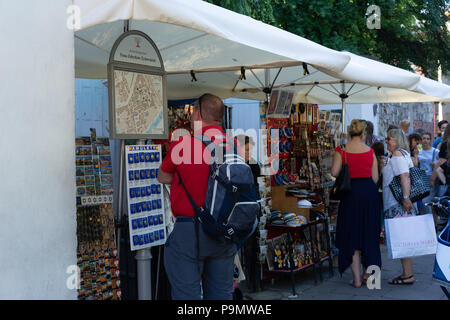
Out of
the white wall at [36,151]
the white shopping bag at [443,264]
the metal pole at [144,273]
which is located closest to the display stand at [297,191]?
the white shopping bag at [443,264]

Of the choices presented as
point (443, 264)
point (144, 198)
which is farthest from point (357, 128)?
point (144, 198)

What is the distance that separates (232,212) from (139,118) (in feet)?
3.73

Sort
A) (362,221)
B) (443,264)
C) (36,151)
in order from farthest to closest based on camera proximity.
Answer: (362,221), (443,264), (36,151)

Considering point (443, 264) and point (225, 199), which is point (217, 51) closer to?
point (225, 199)

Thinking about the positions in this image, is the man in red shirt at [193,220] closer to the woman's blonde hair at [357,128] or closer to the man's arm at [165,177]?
the man's arm at [165,177]

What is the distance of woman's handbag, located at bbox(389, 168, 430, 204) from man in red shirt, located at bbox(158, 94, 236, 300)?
3.01 meters

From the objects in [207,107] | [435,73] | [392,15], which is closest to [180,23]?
[207,107]

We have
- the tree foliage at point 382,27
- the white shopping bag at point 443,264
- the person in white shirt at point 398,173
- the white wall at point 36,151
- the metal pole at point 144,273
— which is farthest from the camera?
the tree foliage at point 382,27

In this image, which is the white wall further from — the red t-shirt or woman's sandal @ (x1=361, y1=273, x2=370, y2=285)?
woman's sandal @ (x1=361, y1=273, x2=370, y2=285)

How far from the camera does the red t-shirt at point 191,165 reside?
3090mm

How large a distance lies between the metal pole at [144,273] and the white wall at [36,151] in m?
0.89

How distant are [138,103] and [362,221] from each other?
3.04 metres

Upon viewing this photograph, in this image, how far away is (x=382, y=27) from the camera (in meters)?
12.0

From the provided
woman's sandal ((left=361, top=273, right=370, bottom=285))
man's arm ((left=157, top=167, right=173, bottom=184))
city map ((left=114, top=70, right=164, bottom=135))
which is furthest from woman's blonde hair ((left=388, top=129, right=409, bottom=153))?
man's arm ((left=157, top=167, right=173, bottom=184))
